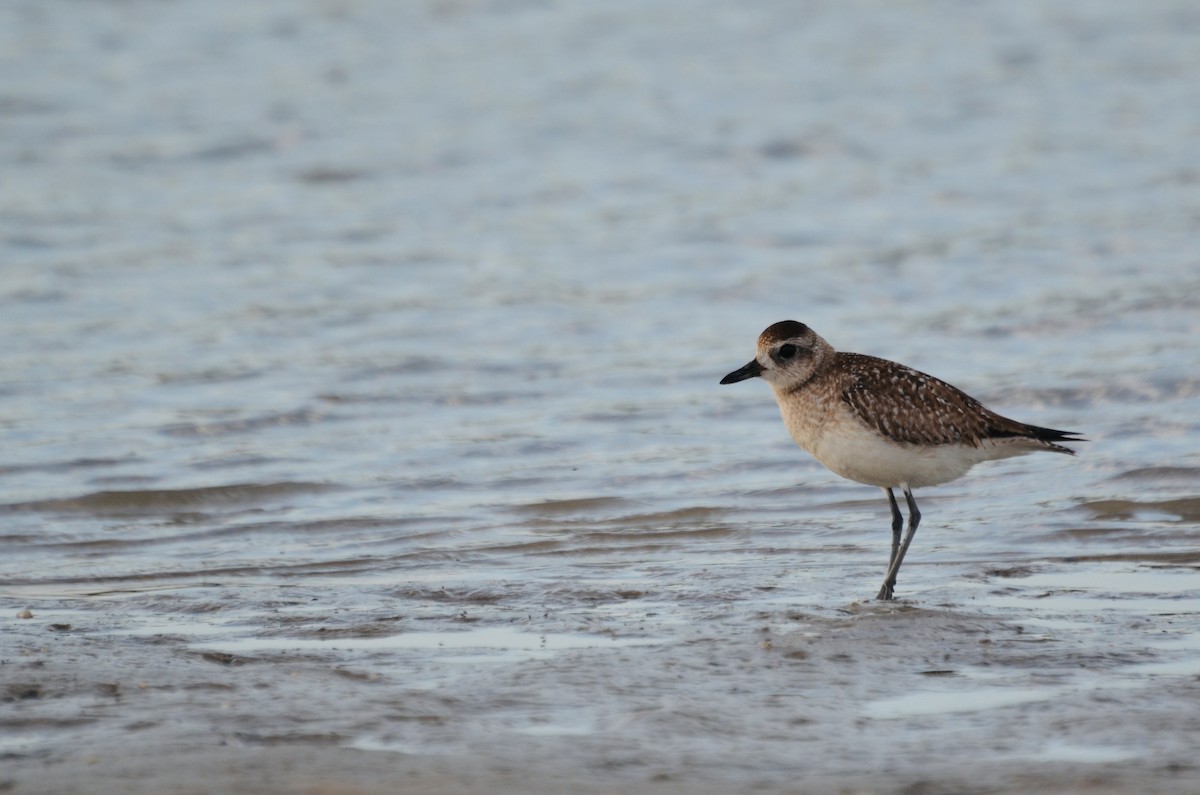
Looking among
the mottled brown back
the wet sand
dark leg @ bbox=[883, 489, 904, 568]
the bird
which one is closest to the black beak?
the bird

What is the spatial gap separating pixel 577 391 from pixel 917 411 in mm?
4802

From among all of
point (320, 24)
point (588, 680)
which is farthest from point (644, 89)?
point (588, 680)

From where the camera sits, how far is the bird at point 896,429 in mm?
8188

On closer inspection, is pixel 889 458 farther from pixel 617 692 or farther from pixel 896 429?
pixel 617 692

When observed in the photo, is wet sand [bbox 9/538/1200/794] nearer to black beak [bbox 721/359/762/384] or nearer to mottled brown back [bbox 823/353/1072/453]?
mottled brown back [bbox 823/353/1072/453]

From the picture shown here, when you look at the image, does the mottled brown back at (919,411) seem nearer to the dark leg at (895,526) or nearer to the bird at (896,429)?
the bird at (896,429)

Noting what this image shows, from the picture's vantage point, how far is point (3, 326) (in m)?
14.2

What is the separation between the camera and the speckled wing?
8.19m

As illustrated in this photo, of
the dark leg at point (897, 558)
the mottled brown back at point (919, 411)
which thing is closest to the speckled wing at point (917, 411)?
the mottled brown back at point (919, 411)

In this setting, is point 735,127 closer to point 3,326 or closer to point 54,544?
point 3,326

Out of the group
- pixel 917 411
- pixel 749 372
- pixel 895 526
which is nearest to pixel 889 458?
pixel 917 411

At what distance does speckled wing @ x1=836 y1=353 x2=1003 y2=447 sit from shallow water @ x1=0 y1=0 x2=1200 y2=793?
2.34 ft

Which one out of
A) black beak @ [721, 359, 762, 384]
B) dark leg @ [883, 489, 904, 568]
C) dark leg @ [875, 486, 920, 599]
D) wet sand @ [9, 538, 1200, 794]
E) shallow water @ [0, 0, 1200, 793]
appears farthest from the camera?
black beak @ [721, 359, 762, 384]

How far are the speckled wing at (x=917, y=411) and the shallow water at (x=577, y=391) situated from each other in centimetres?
71
